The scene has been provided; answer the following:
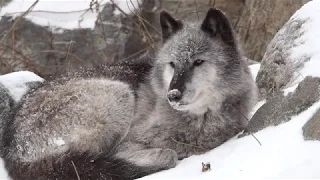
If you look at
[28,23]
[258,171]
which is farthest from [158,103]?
[28,23]

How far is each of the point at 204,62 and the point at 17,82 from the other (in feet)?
7.60

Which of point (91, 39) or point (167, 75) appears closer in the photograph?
point (167, 75)

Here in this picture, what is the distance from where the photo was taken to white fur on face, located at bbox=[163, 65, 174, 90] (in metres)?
4.32

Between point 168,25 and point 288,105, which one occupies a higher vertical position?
point 168,25

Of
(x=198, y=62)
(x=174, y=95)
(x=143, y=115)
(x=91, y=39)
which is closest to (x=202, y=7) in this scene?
(x=91, y=39)

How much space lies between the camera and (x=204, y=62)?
4.22 meters

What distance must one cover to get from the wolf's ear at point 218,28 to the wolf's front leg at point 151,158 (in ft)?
3.56

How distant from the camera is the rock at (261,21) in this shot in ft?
24.8

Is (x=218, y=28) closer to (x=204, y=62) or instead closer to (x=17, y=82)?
(x=204, y=62)

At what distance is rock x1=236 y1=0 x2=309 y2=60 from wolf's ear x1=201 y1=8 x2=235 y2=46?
3.51m

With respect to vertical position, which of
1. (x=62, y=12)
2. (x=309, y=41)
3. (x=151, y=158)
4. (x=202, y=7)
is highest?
(x=309, y=41)

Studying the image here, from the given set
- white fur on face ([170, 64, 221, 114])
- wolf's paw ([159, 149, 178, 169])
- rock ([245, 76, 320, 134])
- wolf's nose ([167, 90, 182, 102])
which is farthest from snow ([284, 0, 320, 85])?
wolf's paw ([159, 149, 178, 169])

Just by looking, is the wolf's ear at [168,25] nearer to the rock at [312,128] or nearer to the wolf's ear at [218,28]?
the wolf's ear at [218,28]

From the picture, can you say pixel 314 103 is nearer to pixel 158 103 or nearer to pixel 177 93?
pixel 177 93
